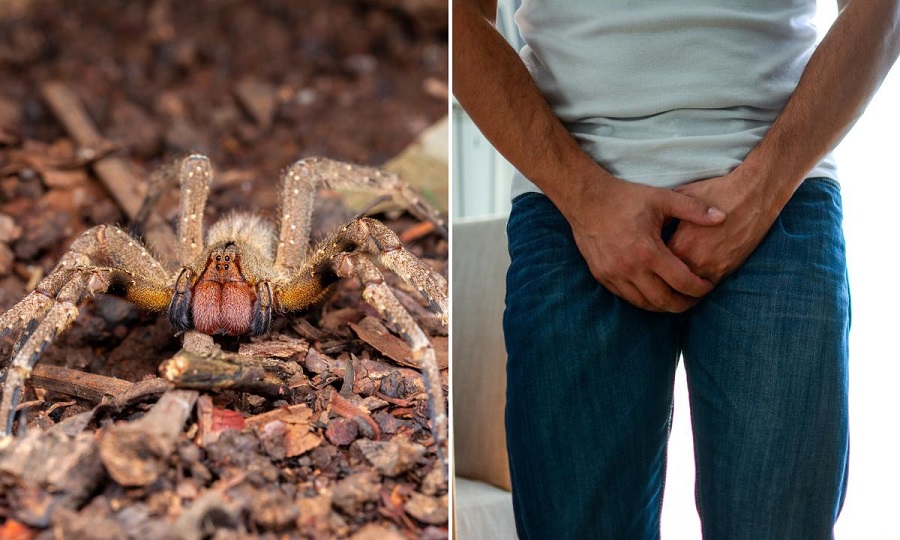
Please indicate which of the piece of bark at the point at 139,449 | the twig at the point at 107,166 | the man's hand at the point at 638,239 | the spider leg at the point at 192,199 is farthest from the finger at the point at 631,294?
the twig at the point at 107,166

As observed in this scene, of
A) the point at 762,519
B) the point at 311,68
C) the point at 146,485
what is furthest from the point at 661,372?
the point at 311,68

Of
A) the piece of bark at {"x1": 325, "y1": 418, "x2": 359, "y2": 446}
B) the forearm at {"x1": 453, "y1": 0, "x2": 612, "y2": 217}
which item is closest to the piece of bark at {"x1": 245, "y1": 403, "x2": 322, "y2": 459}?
the piece of bark at {"x1": 325, "y1": 418, "x2": 359, "y2": 446}

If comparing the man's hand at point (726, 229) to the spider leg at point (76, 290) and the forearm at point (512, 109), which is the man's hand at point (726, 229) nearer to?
the forearm at point (512, 109)

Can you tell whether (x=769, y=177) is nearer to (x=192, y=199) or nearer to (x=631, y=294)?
(x=631, y=294)

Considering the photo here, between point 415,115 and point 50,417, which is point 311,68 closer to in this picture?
point 415,115

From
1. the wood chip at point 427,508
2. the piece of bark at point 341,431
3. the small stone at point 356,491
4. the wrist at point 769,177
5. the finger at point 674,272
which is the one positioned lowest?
the wood chip at point 427,508

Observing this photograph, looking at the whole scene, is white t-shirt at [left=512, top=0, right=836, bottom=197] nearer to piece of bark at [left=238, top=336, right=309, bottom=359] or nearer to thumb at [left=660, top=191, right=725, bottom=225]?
thumb at [left=660, top=191, right=725, bottom=225]

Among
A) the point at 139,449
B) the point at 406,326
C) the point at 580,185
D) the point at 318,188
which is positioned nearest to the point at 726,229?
the point at 580,185
